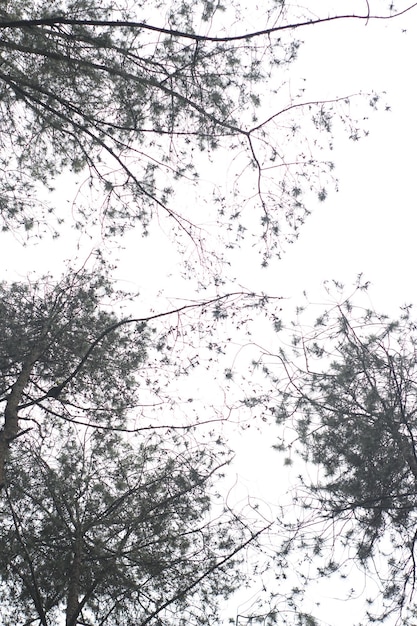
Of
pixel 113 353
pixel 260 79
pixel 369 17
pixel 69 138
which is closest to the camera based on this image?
pixel 369 17

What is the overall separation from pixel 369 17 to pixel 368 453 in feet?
13.3

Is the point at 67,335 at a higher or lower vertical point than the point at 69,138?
lower

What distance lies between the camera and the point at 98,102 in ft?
18.9

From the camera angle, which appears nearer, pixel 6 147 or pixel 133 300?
pixel 6 147

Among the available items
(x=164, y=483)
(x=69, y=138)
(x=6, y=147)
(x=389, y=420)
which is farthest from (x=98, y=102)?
(x=389, y=420)

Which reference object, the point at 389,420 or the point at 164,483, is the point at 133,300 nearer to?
the point at 164,483

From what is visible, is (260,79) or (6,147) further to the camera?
(6,147)

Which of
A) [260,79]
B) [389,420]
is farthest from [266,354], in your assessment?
→ [260,79]

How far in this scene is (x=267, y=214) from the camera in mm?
5609

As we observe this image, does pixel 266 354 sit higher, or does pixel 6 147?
pixel 6 147

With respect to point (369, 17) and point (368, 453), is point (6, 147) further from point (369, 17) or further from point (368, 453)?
point (368, 453)

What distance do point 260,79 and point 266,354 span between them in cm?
280

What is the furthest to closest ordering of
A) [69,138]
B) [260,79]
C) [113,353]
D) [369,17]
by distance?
[113,353] → [69,138] → [260,79] → [369,17]

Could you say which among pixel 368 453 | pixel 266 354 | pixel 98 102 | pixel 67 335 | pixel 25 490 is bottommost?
pixel 368 453
